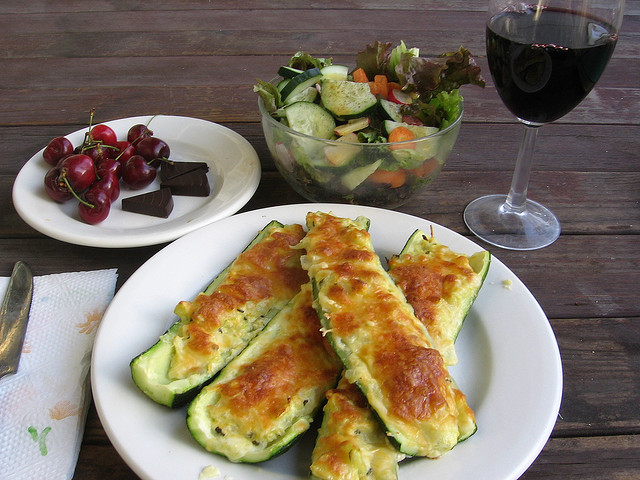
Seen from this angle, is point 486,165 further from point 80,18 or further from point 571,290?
point 80,18

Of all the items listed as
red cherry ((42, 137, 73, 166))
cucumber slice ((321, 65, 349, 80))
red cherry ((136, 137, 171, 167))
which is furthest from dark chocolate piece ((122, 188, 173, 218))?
cucumber slice ((321, 65, 349, 80))

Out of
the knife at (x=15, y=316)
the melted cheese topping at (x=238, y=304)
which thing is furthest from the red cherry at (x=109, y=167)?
the melted cheese topping at (x=238, y=304)

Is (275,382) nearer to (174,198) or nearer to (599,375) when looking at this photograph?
(599,375)

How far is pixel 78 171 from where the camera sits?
256 centimetres

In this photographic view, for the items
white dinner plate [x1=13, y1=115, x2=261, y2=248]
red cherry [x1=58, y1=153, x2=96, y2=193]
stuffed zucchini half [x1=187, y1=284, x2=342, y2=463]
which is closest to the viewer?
stuffed zucchini half [x1=187, y1=284, x2=342, y2=463]

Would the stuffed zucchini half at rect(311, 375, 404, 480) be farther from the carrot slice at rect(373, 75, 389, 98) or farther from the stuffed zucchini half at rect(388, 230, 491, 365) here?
the carrot slice at rect(373, 75, 389, 98)

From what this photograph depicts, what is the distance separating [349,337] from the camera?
1643 millimetres

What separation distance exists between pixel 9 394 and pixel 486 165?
7.74 feet

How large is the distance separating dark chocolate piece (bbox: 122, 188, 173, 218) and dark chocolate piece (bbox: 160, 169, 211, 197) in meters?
0.10

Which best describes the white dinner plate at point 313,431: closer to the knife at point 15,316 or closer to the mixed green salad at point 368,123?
the mixed green salad at point 368,123

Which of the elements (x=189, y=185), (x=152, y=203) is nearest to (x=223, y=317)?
(x=152, y=203)

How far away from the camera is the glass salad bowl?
7.89 ft

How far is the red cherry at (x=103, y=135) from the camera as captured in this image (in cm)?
288

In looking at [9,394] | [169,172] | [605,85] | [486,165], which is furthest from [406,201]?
[605,85]
